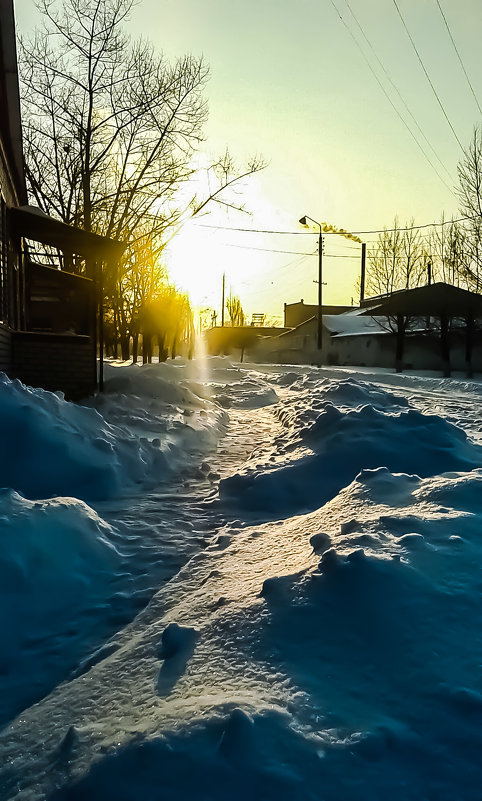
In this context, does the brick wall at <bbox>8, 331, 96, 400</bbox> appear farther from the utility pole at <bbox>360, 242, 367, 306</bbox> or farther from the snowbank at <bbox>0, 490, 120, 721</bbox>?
the utility pole at <bbox>360, 242, 367, 306</bbox>

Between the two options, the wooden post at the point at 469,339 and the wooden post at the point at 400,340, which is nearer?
the wooden post at the point at 469,339

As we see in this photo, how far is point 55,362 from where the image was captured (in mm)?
8742

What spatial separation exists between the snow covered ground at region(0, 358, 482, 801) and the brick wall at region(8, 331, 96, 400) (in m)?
4.36

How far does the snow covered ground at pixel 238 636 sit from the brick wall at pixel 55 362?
14.3 feet

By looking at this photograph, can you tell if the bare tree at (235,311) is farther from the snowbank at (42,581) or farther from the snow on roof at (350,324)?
the snowbank at (42,581)

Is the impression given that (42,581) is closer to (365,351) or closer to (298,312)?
(365,351)

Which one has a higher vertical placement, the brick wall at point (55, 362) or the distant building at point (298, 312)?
the distant building at point (298, 312)

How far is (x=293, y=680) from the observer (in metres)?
1.68

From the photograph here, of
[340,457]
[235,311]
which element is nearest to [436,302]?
[340,457]

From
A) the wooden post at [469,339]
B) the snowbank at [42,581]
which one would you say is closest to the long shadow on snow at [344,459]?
the snowbank at [42,581]

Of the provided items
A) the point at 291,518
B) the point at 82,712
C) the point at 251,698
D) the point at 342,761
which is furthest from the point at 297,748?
the point at 291,518

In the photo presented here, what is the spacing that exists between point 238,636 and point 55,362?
24.8 ft

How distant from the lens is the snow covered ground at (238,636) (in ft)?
4.44

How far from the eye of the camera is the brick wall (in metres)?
8.61
